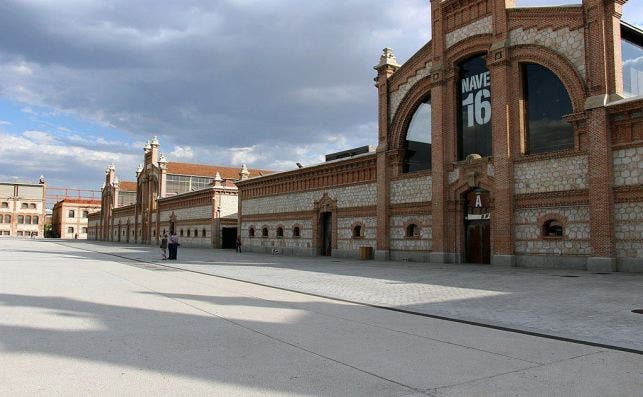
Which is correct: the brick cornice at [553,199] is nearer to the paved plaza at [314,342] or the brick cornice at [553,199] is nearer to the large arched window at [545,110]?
the large arched window at [545,110]

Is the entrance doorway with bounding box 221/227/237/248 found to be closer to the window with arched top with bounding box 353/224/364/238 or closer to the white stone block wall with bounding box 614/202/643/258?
the window with arched top with bounding box 353/224/364/238

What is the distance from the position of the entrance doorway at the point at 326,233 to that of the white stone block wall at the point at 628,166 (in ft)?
58.4

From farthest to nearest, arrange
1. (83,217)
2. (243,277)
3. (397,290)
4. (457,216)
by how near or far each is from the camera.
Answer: (83,217)
(457,216)
(243,277)
(397,290)

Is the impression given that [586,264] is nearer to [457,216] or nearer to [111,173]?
[457,216]

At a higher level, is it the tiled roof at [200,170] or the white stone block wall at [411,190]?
the tiled roof at [200,170]

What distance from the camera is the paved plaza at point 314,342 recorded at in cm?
487

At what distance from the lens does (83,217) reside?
118m

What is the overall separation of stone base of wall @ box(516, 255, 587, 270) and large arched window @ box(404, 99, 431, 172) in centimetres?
752

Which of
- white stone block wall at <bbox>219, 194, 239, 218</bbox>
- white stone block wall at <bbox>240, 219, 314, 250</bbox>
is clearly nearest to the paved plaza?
white stone block wall at <bbox>240, 219, 314, 250</bbox>

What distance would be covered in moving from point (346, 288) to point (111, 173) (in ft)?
262

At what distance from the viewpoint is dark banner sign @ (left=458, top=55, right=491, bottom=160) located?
76.5 feet

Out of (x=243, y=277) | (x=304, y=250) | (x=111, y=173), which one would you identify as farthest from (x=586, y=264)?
(x=111, y=173)

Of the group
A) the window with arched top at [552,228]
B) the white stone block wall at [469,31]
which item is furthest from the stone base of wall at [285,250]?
the window with arched top at [552,228]

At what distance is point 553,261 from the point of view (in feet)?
64.7
